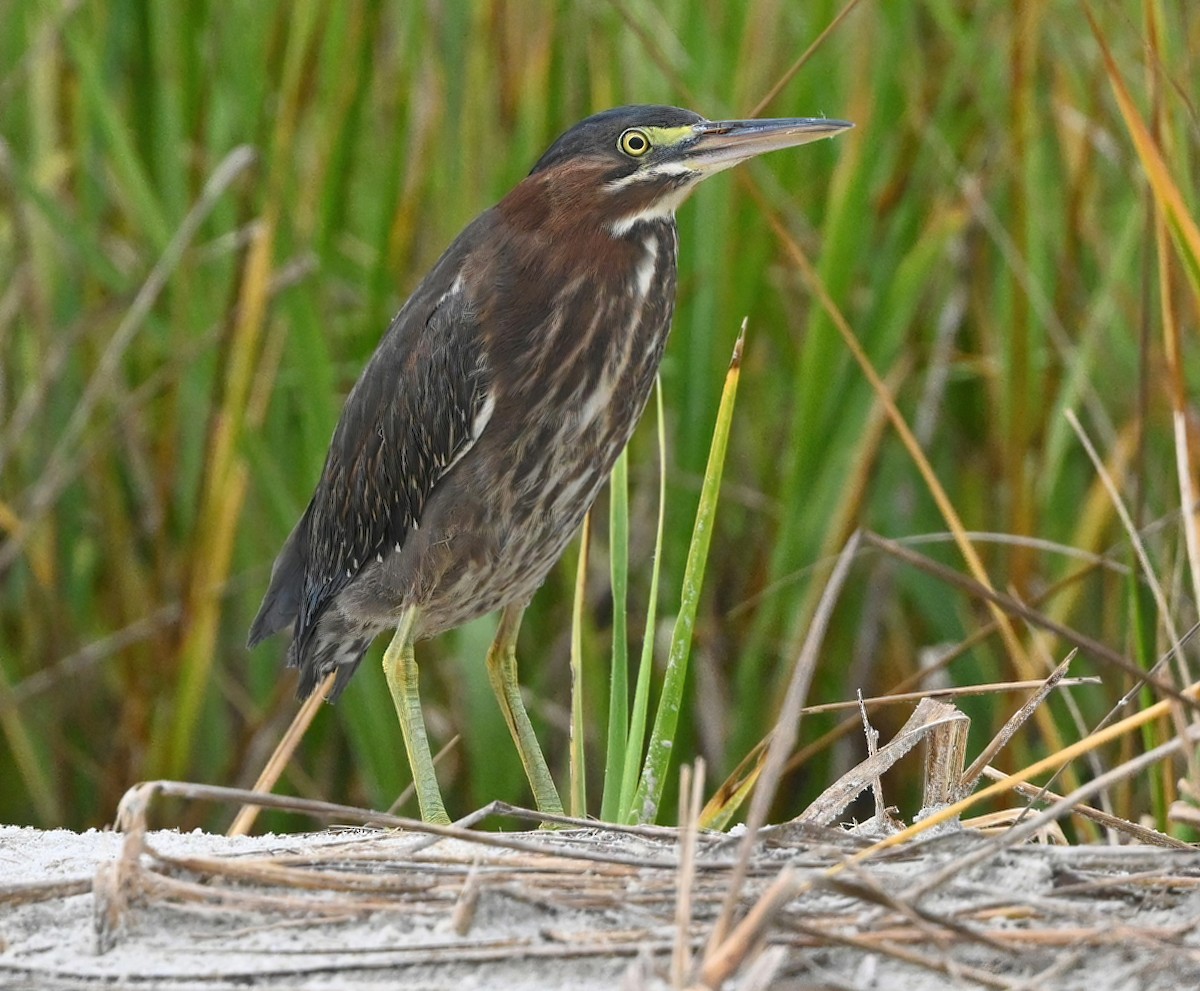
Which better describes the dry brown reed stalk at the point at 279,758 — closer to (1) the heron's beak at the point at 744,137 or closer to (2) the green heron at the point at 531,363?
(2) the green heron at the point at 531,363

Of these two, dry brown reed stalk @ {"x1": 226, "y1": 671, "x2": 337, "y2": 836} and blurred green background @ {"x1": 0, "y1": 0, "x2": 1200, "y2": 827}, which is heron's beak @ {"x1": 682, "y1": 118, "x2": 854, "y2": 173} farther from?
dry brown reed stalk @ {"x1": 226, "y1": 671, "x2": 337, "y2": 836}

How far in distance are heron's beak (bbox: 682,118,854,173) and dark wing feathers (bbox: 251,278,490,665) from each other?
509 millimetres

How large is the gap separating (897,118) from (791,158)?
0.95ft

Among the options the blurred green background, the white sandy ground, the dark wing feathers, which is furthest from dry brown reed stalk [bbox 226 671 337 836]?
the white sandy ground

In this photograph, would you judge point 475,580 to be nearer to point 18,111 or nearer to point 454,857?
point 454,857

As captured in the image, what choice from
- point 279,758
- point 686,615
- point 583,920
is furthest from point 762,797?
point 279,758

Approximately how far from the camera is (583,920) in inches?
71.9

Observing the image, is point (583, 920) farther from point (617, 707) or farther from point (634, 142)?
point (634, 142)

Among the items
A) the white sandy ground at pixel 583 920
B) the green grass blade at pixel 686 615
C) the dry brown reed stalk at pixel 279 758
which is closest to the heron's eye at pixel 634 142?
the green grass blade at pixel 686 615

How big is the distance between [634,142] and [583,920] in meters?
1.79

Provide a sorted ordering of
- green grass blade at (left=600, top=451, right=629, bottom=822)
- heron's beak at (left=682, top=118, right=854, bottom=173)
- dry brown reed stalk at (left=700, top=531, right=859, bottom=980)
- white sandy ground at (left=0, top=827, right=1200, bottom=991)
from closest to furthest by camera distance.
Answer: dry brown reed stalk at (left=700, top=531, right=859, bottom=980)
white sandy ground at (left=0, top=827, right=1200, bottom=991)
green grass blade at (left=600, top=451, right=629, bottom=822)
heron's beak at (left=682, top=118, right=854, bottom=173)

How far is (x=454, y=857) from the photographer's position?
6.59 feet

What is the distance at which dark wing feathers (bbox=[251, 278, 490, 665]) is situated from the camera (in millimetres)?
3254

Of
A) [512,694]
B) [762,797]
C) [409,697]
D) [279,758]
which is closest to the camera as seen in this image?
[762,797]
